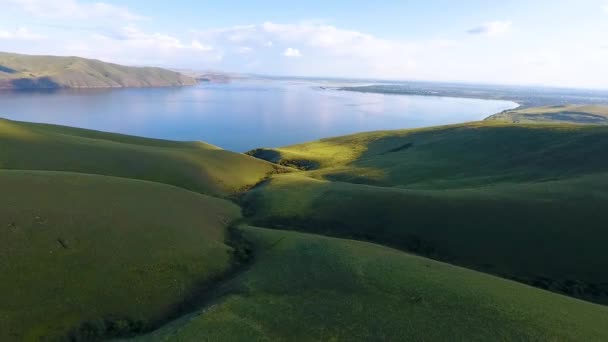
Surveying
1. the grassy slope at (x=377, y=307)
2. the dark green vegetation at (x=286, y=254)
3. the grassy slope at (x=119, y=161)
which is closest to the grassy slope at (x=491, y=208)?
the dark green vegetation at (x=286, y=254)

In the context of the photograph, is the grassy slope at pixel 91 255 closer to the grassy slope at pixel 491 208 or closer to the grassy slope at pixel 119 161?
the grassy slope at pixel 491 208

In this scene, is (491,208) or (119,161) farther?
(119,161)

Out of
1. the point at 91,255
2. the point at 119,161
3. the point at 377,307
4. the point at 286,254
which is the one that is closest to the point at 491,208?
the point at 377,307

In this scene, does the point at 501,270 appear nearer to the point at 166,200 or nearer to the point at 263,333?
the point at 263,333

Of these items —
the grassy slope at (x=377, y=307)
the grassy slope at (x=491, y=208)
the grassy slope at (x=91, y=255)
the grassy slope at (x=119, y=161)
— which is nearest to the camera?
the grassy slope at (x=377, y=307)

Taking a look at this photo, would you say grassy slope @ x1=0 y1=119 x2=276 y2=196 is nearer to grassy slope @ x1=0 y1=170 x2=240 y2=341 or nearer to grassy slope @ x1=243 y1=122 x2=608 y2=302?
grassy slope @ x1=243 y1=122 x2=608 y2=302

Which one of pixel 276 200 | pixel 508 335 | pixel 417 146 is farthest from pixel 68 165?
pixel 417 146

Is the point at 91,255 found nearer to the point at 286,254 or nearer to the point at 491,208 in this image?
the point at 286,254
